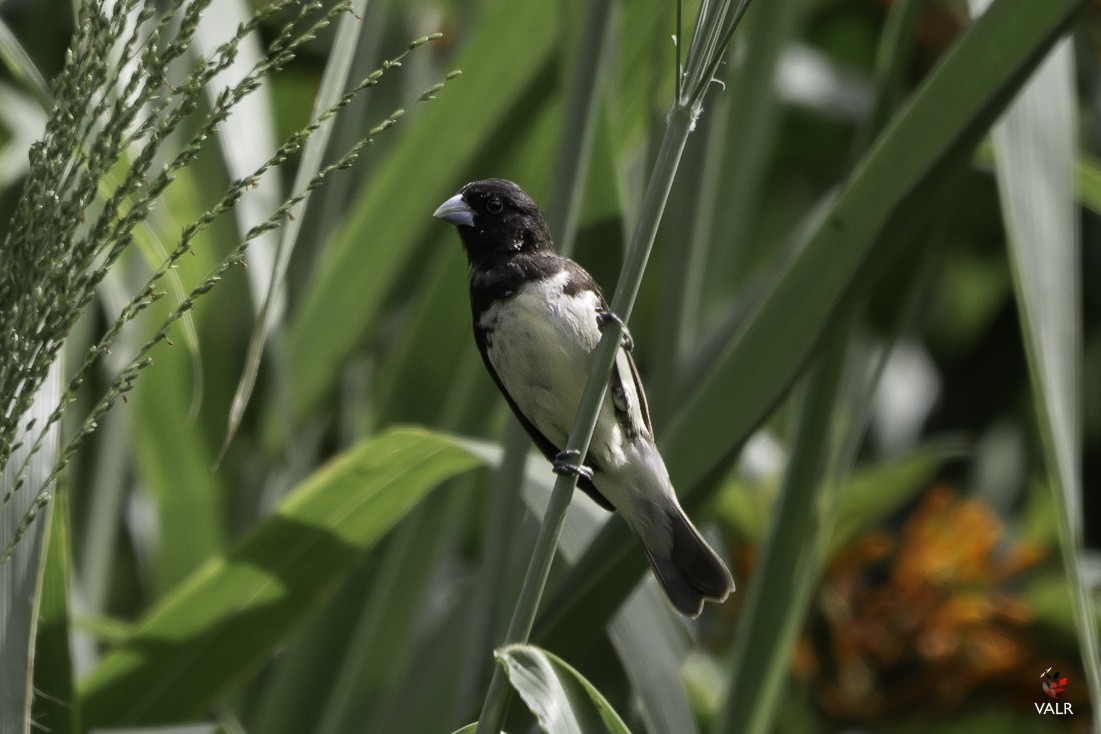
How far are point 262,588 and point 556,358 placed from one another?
0.56 m

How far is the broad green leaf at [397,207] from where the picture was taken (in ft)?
7.54

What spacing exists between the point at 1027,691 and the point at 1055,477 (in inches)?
43.1

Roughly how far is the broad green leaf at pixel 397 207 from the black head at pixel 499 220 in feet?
1.63

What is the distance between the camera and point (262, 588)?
1.89 metres

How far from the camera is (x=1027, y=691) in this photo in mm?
2498

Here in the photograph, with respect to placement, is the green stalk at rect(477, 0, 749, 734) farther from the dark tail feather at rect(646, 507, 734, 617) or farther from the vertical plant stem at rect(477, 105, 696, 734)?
the dark tail feather at rect(646, 507, 734, 617)

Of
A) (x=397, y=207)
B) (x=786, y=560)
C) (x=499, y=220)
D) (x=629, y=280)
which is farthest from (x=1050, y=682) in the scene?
(x=629, y=280)

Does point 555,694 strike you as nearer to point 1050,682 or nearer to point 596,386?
point 596,386

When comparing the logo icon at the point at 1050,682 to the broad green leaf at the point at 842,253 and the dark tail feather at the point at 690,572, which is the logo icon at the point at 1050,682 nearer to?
the dark tail feather at the point at 690,572

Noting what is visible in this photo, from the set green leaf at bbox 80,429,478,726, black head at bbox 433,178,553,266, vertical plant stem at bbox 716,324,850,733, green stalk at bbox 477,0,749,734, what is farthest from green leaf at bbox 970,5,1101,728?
green leaf at bbox 80,429,478,726

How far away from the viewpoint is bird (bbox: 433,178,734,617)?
1.72 m

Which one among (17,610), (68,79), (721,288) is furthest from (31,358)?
(721,288)

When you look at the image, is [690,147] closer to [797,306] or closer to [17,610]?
[797,306]

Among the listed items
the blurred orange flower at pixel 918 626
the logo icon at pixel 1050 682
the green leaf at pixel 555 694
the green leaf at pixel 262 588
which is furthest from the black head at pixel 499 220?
the logo icon at pixel 1050 682
